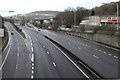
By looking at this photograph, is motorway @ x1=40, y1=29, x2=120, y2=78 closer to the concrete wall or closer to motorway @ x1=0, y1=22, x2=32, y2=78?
the concrete wall

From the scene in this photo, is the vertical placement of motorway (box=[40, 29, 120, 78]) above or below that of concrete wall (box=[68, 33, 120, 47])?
below

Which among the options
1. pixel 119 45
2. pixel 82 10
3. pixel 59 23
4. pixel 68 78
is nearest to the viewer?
pixel 68 78

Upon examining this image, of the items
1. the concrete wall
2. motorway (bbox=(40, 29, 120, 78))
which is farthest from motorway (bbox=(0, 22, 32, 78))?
the concrete wall

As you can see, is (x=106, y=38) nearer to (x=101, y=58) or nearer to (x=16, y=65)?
(x=101, y=58)

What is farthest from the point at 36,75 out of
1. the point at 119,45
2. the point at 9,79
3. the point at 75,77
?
the point at 119,45

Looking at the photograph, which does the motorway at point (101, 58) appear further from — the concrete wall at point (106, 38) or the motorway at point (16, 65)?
the motorway at point (16, 65)

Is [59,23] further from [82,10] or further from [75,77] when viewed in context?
[75,77]

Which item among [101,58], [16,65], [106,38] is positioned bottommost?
[16,65]

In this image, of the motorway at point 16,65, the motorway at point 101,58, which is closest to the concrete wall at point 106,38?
the motorway at point 101,58

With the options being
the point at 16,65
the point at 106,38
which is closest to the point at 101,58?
the point at 16,65

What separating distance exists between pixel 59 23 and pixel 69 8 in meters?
13.4

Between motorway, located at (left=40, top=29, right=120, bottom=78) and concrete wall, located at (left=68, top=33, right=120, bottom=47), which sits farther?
concrete wall, located at (left=68, top=33, right=120, bottom=47)

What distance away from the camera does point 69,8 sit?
13888cm

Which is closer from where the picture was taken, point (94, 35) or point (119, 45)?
point (119, 45)
